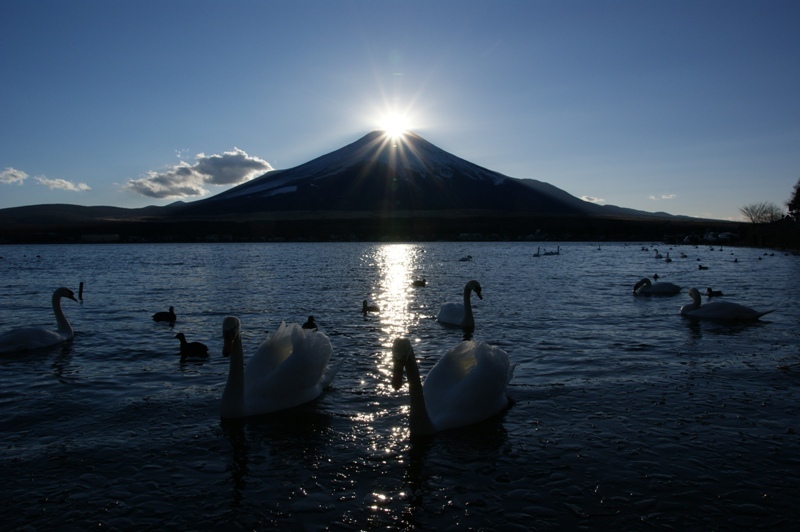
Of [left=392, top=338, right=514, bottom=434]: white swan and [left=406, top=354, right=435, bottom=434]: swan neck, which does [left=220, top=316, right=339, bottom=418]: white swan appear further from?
[left=406, top=354, right=435, bottom=434]: swan neck

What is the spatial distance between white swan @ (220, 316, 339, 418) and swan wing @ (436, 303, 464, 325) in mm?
7588

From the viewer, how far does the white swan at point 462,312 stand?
17.3 m

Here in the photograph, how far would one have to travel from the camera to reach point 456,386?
9.05 meters

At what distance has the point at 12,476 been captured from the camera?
716cm

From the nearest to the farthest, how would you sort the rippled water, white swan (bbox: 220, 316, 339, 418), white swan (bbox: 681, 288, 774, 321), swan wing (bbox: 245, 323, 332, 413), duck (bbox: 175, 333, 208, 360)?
the rippled water
white swan (bbox: 220, 316, 339, 418)
swan wing (bbox: 245, 323, 332, 413)
duck (bbox: 175, 333, 208, 360)
white swan (bbox: 681, 288, 774, 321)

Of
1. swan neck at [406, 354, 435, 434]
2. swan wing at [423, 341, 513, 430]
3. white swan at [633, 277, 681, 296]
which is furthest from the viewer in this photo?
white swan at [633, 277, 681, 296]

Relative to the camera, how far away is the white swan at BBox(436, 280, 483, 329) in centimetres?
1733

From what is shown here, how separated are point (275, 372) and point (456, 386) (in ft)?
9.88

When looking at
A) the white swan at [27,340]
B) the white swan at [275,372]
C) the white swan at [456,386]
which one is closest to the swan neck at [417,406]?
the white swan at [456,386]

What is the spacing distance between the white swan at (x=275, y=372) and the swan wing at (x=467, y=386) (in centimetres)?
208

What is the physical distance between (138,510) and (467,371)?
5.23 metres

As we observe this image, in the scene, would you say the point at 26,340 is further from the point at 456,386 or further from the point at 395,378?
the point at 456,386

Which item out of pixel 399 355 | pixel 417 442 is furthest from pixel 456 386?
pixel 399 355

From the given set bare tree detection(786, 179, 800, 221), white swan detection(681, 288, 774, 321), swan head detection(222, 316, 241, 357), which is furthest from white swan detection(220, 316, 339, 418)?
bare tree detection(786, 179, 800, 221)
